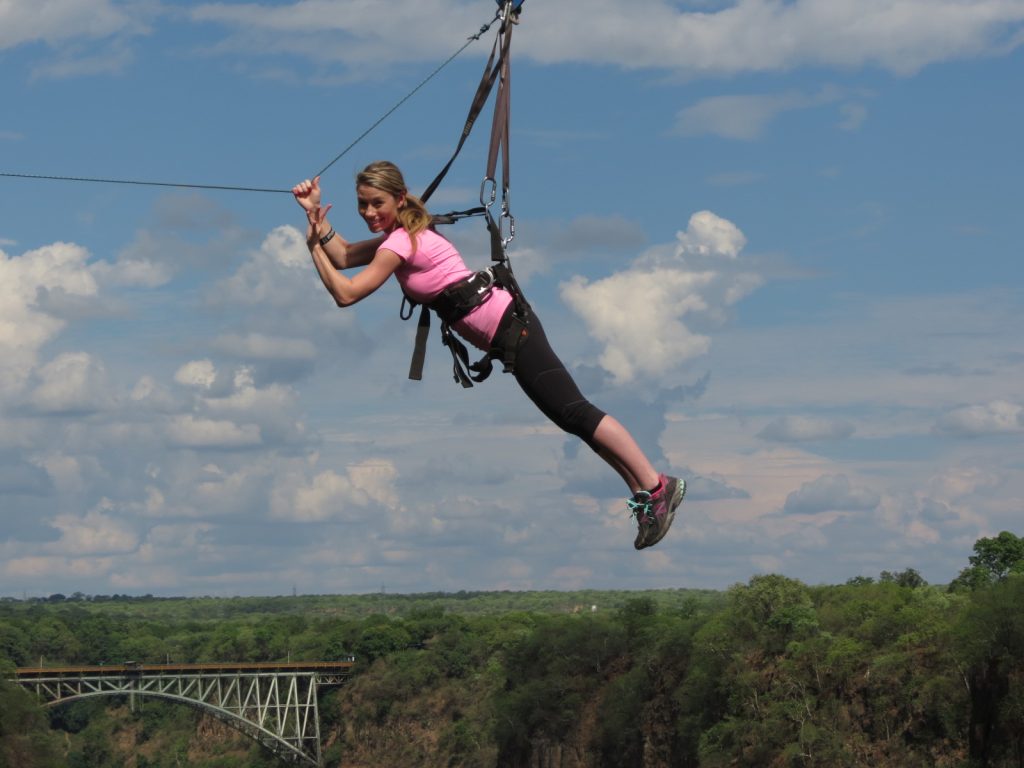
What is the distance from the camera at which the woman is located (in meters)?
11.5

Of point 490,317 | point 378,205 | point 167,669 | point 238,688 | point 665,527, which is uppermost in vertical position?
point 378,205

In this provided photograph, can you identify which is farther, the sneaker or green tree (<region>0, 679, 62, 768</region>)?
green tree (<region>0, 679, 62, 768</region>)

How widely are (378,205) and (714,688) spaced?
93.7 meters

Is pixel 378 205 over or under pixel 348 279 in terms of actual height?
over

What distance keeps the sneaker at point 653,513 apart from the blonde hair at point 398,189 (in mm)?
2422

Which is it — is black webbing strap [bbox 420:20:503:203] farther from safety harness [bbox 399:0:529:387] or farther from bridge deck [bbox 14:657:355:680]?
bridge deck [bbox 14:657:355:680]

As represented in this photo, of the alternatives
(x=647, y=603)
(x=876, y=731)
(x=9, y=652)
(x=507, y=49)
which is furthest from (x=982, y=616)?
(x=9, y=652)

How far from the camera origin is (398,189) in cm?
1154

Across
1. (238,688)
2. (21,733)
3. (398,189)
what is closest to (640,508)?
(398,189)

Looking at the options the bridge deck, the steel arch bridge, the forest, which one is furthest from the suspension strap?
the bridge deck

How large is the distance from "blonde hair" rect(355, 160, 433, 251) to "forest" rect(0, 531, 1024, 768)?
7204 cm

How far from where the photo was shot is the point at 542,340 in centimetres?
1171

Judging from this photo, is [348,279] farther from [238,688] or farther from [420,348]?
[238,688]

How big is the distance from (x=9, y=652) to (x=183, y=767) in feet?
99.2
